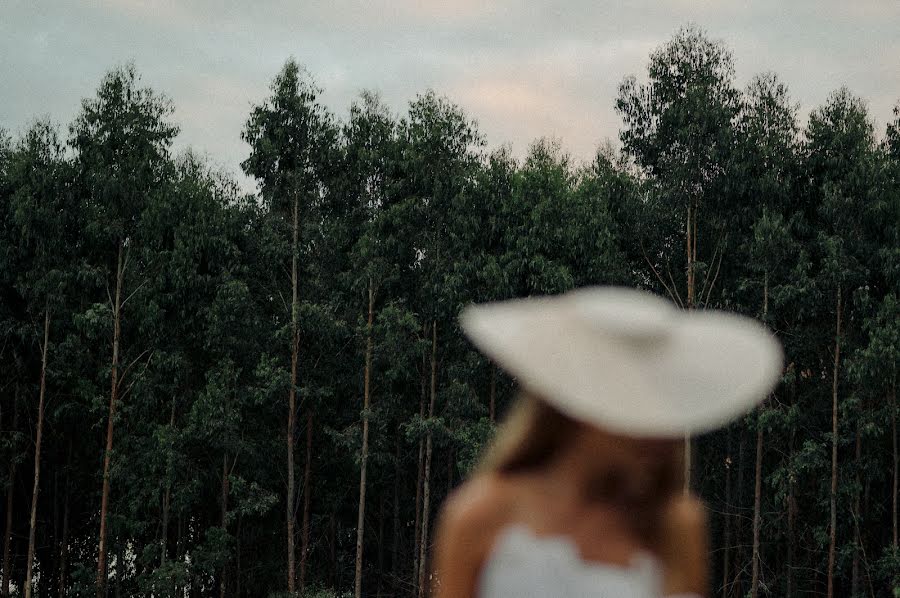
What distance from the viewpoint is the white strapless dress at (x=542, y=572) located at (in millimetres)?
945

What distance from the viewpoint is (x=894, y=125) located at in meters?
24.6

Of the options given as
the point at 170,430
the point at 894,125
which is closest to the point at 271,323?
the point at 170,430

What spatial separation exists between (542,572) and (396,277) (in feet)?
73.6

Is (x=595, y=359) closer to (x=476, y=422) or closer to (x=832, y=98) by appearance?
(x=476, y=422)

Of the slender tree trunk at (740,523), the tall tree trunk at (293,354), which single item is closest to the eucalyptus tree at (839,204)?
the slender tree trunk at (740,523)

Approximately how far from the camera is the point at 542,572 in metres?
0.95

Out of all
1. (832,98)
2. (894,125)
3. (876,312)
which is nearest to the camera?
(876,312)

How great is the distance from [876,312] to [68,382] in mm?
18567

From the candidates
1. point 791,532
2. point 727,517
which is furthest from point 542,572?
point 727,517

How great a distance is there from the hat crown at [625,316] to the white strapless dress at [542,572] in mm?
209

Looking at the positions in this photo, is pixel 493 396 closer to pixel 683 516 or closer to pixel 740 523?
pixel 740 523

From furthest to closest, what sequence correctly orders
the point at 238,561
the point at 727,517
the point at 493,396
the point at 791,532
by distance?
1. the point at 238,561
2. the point at 727,517
3. the point at 493,396
4. the point at 791,532

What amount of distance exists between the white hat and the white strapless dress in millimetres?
137

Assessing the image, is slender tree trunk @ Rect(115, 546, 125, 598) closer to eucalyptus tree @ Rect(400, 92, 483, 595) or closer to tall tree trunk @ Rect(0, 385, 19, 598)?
tall tree trunk @ Rect(0, 385, 19, 598)
